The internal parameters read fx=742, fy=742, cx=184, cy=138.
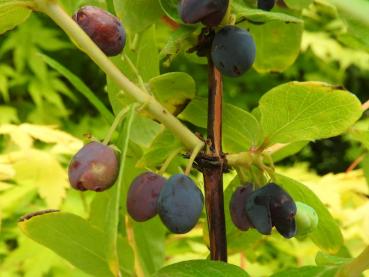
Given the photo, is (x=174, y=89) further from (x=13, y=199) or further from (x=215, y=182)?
(x=13, y=199)

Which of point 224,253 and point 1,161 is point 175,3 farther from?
point 1,161

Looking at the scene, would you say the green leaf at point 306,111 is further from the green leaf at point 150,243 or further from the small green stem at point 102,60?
the green leaf at point 150,243

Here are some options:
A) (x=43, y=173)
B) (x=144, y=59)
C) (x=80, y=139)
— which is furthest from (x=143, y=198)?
(x=80, y=139)

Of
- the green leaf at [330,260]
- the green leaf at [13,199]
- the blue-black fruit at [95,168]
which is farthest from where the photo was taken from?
the green leaf at [13,199]

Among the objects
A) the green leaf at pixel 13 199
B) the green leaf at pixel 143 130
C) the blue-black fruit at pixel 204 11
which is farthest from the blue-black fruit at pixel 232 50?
the green leaf at pixel 13 199

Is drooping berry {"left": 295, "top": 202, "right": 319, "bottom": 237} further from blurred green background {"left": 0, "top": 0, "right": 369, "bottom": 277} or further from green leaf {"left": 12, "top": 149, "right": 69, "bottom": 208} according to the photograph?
green leaf {"left": 12, "top": 149, "right": 69, "bottom": 208}
